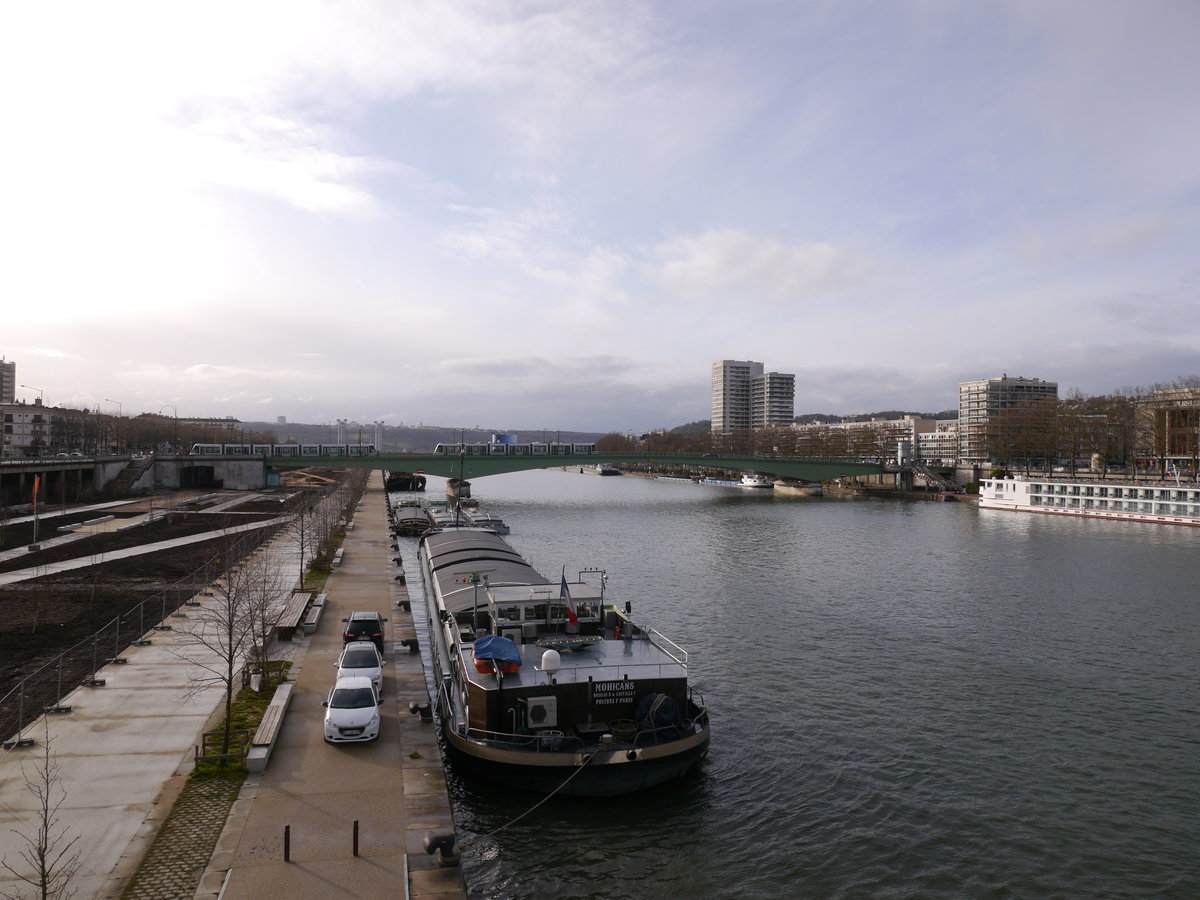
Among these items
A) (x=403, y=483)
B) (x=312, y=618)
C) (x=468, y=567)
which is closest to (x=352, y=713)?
(x=312, y=618)

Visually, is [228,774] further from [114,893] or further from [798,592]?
[798,592]

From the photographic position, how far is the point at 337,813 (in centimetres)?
1798

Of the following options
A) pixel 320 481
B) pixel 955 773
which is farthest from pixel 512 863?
pixel 320 481

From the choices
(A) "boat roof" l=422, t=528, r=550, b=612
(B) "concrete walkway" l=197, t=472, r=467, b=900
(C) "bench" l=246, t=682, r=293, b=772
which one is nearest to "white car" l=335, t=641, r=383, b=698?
(B) "concrete walkway" l=197, t=472, r=467, b=900

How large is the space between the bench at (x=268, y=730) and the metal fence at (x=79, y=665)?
19.6 ft

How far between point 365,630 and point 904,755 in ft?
69.1

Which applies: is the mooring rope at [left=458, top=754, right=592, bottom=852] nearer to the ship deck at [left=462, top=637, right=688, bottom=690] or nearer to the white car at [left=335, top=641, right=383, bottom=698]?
the ship deck at [left=462, top=637, right=688, bottom=690]

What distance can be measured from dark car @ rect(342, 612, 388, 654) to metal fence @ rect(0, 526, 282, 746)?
8.15 metres

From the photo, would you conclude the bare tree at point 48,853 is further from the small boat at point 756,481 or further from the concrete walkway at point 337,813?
the small boat at point 756,481

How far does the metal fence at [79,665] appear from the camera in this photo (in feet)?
78.4

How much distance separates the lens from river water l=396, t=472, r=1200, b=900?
1930 cm

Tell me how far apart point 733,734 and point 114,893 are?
61.1 feet

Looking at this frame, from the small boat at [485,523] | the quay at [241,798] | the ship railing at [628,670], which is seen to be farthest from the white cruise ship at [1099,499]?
the quay at [241,798]

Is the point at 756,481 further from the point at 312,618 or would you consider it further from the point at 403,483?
the point at 312,618
